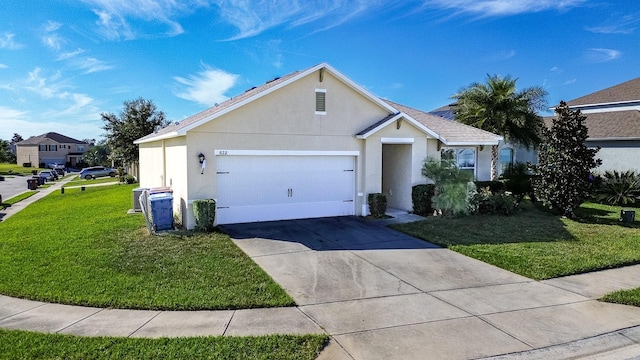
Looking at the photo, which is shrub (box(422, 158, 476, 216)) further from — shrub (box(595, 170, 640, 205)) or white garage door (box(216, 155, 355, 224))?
shrub (box(595, 170, 640, 205))

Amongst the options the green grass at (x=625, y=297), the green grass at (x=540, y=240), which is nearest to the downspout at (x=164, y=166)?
the green grass at (x=540, y=240)

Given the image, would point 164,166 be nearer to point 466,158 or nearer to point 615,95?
point 466,158

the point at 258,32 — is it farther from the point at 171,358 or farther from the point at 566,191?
the point at 171,358

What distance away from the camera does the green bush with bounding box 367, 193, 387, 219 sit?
14.4m

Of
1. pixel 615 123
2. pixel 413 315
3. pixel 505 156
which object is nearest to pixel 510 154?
pixel 505 156

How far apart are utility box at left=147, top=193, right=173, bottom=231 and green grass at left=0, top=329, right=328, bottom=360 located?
6648mm

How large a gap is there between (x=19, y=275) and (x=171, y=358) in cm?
540

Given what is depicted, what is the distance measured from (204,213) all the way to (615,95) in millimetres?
25689

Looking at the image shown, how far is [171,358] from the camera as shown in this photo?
Result: 484 centimetres

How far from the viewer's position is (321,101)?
46.2 feet

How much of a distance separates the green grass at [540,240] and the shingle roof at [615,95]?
11.9 metres

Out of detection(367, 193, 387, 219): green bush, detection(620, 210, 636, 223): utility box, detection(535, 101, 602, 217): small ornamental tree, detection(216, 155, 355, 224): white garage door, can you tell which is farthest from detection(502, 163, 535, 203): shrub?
detection(216, 155, 355, 224): white garage door

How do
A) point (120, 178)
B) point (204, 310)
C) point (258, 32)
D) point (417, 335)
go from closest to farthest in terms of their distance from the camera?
point (417, 335) < point (204, 310) < point (258, 32) < point (120, 178)

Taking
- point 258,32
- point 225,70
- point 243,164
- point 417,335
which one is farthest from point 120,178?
point 417,335
